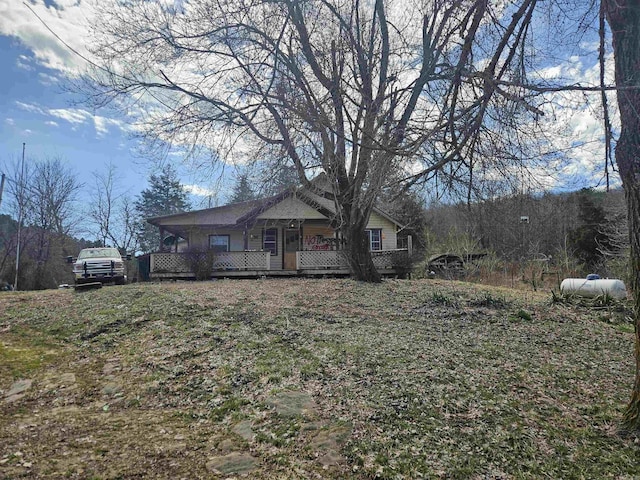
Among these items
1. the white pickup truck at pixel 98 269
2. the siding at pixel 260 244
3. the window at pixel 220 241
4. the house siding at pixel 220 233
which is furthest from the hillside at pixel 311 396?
the siding at pixel 260 244

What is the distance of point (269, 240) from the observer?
65.4ft

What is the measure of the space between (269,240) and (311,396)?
54.3 feet

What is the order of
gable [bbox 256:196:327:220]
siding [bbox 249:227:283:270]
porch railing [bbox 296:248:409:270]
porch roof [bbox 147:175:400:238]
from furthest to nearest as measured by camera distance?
1. siding [bbox 249:227:283:270]
2. gable [bbox 256:196:327:220]
3. porch roof [bbox 147:175:400:238]
4. porch railing [bbox 296:248:409:270]

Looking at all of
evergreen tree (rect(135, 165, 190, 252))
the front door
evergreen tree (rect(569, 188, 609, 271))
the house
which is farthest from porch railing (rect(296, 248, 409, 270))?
evergreen tree (rect(135, 165, 190, 252))

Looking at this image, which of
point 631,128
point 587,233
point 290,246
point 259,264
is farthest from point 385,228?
point 631,128

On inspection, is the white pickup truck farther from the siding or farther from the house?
the siding

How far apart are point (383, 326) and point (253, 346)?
2332mm

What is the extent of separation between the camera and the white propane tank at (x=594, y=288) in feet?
30.2

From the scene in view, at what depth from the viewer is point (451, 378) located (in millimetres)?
3910

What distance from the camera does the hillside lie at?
2.64 m

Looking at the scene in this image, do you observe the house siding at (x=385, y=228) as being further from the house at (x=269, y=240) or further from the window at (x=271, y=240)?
the window at (x=271, y=240)

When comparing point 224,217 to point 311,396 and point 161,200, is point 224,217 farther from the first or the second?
point 161,200

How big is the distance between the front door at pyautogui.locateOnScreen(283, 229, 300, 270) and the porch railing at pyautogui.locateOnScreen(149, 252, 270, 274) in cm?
285

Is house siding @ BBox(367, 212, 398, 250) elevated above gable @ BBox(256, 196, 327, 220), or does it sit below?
below
